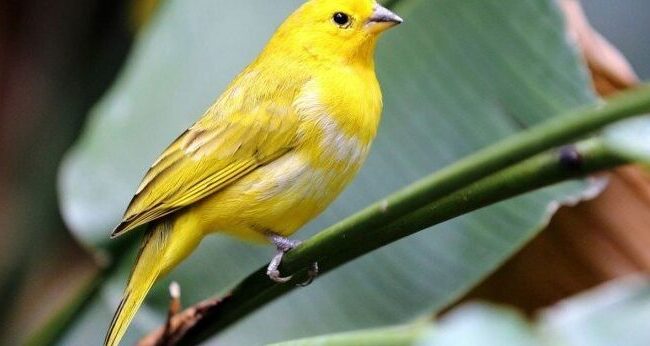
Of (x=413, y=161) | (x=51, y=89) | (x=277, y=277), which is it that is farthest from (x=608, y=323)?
(x=51, y=89)

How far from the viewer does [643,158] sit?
91 centimetres

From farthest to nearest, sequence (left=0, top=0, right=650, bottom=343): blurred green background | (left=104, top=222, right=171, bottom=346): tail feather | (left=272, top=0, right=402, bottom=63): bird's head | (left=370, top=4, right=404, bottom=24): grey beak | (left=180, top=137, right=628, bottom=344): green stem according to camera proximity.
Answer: (left=0, top=0, right=650, bottom=343): blurred green background → (left=272, top=0, right=402, bottom=63): bird's head → (left=370, top=4, right=404, bottom=24): grey beak → (left=104, top=222, right=171, bottom=346): tail feather → (left=180, top=137, right=628, bottom=344): green stem

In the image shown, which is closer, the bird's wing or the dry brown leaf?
the bird's wing

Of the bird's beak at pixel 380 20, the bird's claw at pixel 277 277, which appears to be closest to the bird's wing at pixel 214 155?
the bird's beak at pixel 380 20

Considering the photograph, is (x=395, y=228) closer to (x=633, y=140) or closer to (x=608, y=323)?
(x=633, y=140)

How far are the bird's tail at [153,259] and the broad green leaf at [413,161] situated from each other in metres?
0.30

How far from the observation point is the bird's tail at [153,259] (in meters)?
1.82

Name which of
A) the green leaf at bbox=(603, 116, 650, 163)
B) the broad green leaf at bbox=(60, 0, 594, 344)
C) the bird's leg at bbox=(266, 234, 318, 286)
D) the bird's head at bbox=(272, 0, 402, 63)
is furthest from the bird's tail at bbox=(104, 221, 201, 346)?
the green leaf at bbox=(603, 116, 650, 163)

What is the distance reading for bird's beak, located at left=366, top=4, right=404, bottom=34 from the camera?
6.77 feet

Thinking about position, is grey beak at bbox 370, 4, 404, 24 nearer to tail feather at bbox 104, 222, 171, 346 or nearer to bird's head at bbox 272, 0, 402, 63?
bird's head at bbox 272, 0, 402, 63

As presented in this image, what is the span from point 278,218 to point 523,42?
0.70 metres

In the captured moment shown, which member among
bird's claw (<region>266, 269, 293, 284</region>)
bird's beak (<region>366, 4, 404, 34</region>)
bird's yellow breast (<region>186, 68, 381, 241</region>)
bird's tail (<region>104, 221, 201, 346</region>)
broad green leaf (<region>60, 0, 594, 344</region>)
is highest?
bird's beak (<region>366, 4, 404, 34</region>)

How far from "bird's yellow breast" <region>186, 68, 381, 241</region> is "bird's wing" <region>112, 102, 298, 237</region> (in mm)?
26

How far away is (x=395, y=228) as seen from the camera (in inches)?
53.3
